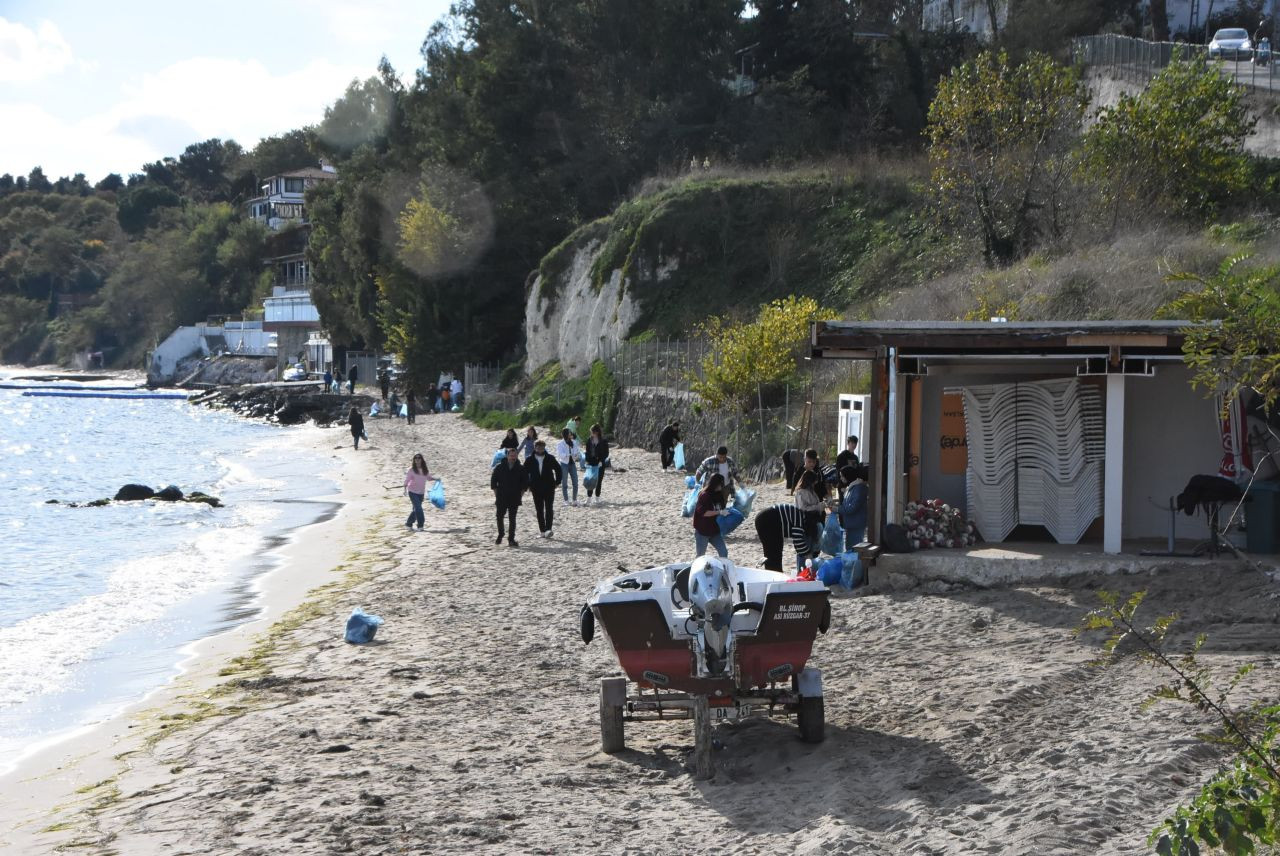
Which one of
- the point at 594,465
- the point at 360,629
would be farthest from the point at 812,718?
the point at 594,465

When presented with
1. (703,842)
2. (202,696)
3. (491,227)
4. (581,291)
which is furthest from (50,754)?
(491,227)

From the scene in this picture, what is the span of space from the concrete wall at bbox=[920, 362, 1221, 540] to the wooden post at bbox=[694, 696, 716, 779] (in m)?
8.14

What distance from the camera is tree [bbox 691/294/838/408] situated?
27000 mm

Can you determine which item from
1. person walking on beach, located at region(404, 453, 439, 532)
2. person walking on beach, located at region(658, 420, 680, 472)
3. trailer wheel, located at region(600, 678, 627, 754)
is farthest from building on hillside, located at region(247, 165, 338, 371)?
trailer wheel, located at region(600, 678, 627, 754)

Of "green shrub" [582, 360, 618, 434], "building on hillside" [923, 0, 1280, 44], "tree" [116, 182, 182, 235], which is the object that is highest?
"tree" [116, 182, 182, 235]

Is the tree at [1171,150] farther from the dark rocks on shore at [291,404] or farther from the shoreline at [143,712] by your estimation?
the dark rocks on shore at [291,404]

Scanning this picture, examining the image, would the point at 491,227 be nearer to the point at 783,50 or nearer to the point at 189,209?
the point at 783,50

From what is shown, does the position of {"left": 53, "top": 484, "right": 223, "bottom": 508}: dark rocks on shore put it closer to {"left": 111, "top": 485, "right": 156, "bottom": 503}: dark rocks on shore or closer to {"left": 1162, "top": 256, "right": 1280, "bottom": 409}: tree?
{"left": 111, "top": 485, "right": 156, "bottom": 503}: dark rocks on shore

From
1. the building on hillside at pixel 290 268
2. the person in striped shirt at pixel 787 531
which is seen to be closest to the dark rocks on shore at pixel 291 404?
the building on hillside at pixel 290 268

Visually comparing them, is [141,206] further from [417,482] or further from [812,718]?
[812,718]

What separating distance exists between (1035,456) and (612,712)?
772 centimetres

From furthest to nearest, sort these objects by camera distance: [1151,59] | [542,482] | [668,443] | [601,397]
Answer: [1151,59] < [601,397] < [668,443] < [542,482]

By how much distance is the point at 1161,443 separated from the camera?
14508 mm

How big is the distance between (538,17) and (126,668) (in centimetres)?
4621
